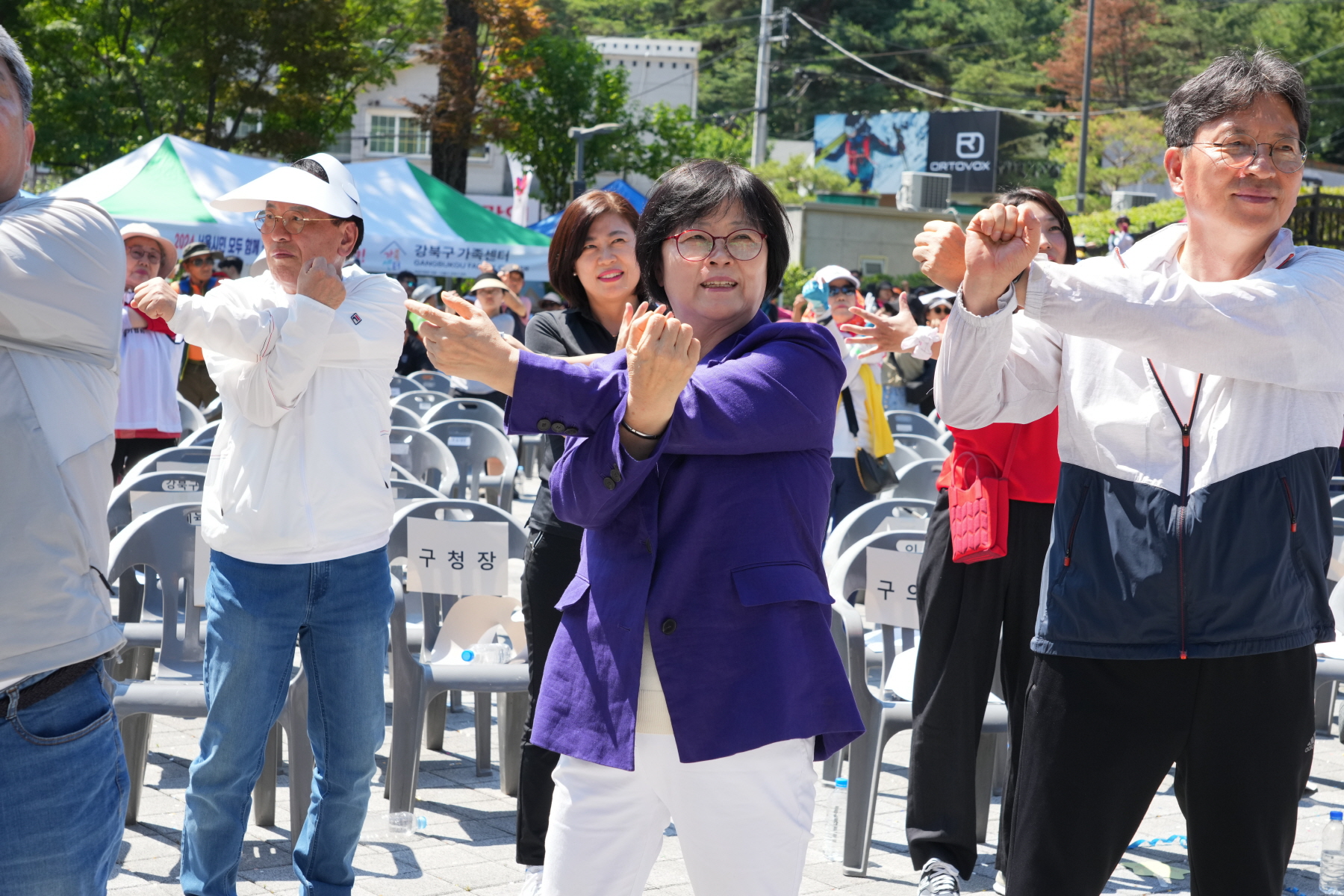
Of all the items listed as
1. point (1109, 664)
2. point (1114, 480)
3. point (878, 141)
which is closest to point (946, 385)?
point (1114, 480)

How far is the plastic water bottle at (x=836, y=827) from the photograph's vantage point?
3.98 metres

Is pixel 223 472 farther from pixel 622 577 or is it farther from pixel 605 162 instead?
pixel 605 162

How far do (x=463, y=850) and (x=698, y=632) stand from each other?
2.23m

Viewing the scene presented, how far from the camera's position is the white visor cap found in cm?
302

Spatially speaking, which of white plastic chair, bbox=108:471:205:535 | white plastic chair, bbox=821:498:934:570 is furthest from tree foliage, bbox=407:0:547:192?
white plastic chair, bbox=821:498:934:570

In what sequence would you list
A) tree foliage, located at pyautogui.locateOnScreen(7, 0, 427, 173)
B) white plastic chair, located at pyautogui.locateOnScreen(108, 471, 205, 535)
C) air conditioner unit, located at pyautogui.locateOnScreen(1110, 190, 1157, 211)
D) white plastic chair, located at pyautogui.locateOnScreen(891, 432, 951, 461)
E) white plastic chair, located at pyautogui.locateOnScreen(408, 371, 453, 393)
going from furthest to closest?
air conditioner unit, located at pyautogui.locateOnScreen(1110, 190, 1157, 211), tree foliage, located at pyautogui.locateOnScreen(7, 0, 427, 173), white plastic chair, located at pyautogui.locateOnScreen(408, 371, 453, 393), white plastic chair, located at pyautogui.locateOnScreen(891, 432, 951, 461), white plastic chair, located at pyautogui.locateOnScreen(108, 471, 205, 535)

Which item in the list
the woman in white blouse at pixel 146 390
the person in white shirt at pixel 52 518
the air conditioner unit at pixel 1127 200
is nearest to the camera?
the person in white shirt at pixel 52 518

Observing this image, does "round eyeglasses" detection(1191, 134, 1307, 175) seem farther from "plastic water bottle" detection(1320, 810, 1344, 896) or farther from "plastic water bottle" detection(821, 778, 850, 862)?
"plastic water bottle" detection(1320, 810, 1344, 896)

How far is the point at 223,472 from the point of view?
3.10 m

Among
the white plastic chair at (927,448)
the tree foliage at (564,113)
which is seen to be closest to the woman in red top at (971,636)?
the white plastic chair at (927,448)

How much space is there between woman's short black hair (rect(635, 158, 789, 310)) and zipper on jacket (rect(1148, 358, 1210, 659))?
753 millimetres

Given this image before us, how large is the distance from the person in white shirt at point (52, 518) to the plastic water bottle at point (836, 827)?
246 centimetres

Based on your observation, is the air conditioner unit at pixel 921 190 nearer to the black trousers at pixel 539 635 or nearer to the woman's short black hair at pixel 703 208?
the black trousers at pixel 539 635

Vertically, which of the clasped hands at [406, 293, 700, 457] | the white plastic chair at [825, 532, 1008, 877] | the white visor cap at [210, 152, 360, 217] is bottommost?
the white plastic chair at [825, 532, 1008, 877]
